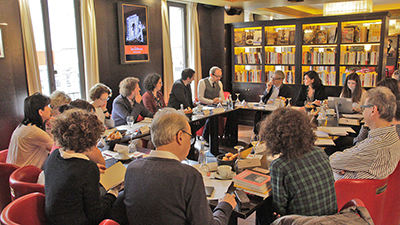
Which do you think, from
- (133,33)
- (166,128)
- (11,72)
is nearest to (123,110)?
(11,72)

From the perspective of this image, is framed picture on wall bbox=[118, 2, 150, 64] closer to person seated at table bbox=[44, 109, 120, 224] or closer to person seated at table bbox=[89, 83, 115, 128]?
person seated at table bbox=[89, 83, 115, 128]

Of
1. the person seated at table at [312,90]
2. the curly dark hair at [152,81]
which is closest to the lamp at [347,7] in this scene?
the person seated at table at [312,90]

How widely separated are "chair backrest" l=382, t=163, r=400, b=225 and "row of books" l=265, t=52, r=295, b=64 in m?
5.71

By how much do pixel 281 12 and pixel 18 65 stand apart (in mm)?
7531

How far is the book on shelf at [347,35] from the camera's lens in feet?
23.4

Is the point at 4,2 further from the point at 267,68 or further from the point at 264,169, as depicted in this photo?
the point at 267,68

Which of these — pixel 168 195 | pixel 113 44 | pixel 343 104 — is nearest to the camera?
Answer: pixel 168 195

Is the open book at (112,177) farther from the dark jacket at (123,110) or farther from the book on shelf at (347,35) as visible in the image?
the book on shelf at (347,35)

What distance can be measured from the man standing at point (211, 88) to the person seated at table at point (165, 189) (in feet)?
15.5

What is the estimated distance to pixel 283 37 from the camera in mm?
7840

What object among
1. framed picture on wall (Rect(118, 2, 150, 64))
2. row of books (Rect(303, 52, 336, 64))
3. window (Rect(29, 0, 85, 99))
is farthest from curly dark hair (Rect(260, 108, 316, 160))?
row of books (Rect(303, 52, 336, 64))

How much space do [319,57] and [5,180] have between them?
6964 millimetres

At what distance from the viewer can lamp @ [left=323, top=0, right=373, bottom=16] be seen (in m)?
7.42

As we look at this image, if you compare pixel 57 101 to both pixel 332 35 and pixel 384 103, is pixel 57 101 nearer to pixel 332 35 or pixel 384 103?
pixel 384 103
